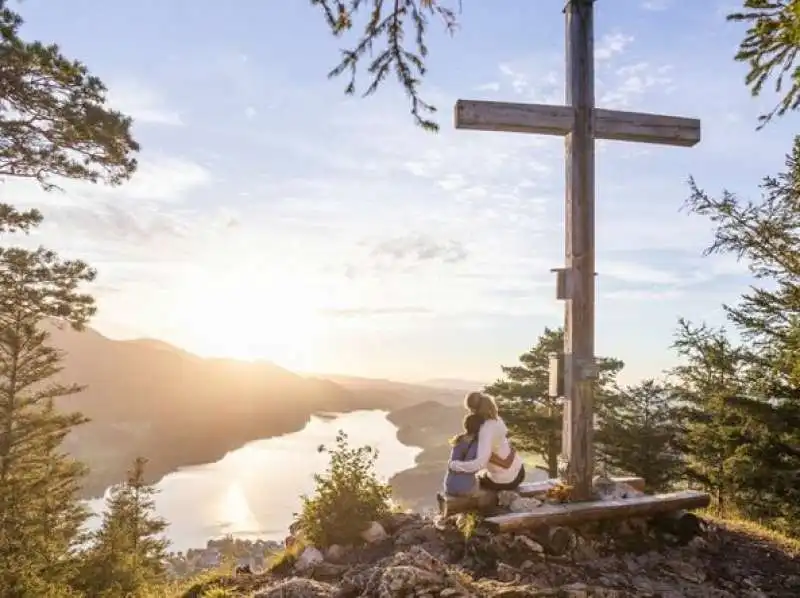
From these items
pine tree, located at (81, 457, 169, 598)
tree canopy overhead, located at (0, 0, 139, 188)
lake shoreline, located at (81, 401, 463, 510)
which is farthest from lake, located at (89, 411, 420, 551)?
tree canopy overhead, located at (0, 0, 139, 188)

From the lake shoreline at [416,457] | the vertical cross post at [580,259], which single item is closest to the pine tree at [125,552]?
→ the vertical cross post at [580,259]

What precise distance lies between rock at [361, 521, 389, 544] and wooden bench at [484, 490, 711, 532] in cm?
119

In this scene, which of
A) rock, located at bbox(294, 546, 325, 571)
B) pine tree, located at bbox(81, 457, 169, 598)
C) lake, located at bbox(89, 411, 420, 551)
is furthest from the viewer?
lake, located at bbox(89, 411, 420, 551)

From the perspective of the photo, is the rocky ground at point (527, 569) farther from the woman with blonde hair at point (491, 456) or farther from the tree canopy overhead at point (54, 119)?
the tree canopy overhead at point (54, 119)

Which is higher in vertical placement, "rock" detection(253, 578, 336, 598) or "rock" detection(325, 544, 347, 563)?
"rock" detection(253, 578, 336, 598)

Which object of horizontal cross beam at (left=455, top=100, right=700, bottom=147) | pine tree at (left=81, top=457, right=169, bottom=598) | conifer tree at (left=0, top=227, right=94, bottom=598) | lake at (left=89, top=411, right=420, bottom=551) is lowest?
lake at (left=89, top=411, right=420, bottom=551)

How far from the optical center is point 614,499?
6633mm

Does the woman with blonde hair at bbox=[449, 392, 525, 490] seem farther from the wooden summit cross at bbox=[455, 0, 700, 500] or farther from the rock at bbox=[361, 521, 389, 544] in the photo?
the rock at bbox=[361, 521, 389, 544]

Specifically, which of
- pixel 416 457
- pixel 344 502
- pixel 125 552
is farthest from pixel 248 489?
pixel 344 502

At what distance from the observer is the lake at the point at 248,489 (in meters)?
59.6

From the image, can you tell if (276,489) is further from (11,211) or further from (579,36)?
(579,36)

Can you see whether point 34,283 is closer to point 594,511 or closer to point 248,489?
point 594,511

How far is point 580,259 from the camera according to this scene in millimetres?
6688

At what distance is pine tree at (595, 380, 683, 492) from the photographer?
17312 millimetres
